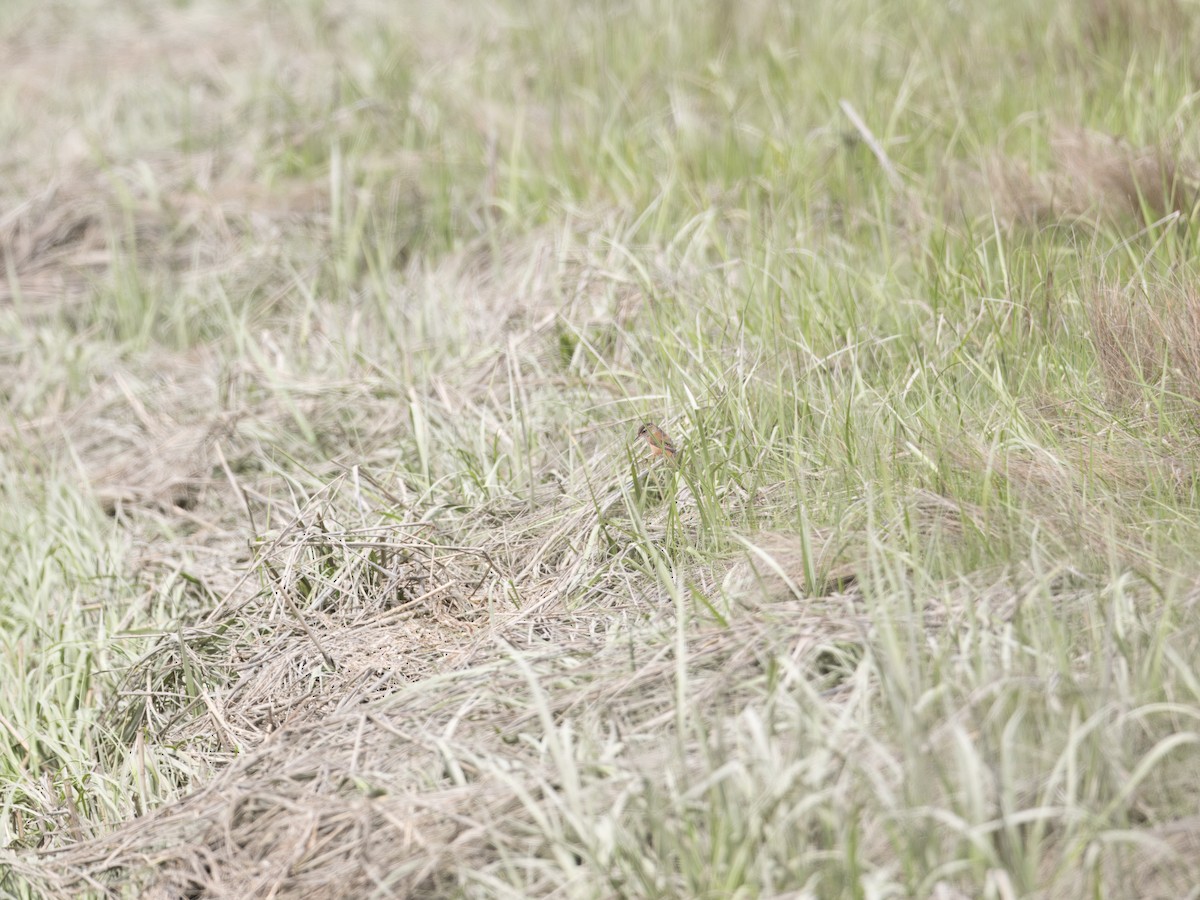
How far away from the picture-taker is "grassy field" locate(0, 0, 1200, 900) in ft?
5.26

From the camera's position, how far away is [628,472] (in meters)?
2.37

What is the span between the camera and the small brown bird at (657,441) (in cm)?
230

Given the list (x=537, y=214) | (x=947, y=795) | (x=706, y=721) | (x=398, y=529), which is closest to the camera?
(x=947, y=795)

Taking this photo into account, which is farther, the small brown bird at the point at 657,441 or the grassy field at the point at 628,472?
the small brown bird at the point at 657,441

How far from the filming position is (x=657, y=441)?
91.2 inches

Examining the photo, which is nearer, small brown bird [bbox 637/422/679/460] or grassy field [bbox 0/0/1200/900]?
grassy field [bbox 0/0/1200/900]

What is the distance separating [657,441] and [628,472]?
3.7 inches

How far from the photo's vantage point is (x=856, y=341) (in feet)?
→ 8.36

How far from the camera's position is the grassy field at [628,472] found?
5.26 ft

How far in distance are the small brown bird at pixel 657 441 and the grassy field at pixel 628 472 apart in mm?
46

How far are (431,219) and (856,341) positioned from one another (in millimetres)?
1688

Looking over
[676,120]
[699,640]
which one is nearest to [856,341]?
[699,640]

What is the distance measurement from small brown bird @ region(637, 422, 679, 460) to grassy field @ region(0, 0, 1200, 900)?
46 millimetres

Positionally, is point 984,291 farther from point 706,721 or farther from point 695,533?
point 706,721
